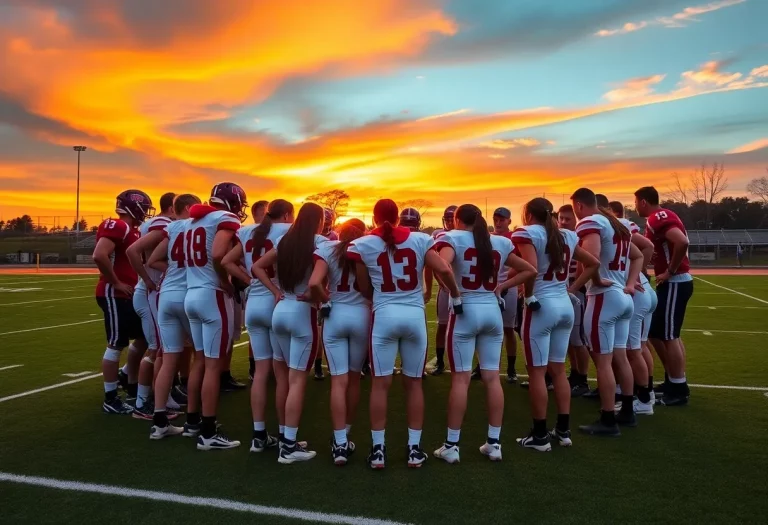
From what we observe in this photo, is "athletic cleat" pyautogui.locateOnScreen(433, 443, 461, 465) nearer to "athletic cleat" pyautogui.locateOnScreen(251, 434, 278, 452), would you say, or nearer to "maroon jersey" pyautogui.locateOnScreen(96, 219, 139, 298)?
"athletic cleat" pyautogui.locateOnScreen(251, 434, 278, 452)

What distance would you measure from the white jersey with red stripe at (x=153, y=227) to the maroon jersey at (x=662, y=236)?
527 centimetres

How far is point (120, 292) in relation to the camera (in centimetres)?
577

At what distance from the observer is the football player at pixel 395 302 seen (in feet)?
13.6

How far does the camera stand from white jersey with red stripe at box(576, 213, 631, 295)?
4.98 meters

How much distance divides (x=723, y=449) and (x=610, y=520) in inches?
74.1

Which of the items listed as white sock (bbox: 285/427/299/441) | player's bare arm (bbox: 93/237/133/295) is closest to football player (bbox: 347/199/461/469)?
white sock (bbox: 285/427/299/441)

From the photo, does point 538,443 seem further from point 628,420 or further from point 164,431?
point 164,431

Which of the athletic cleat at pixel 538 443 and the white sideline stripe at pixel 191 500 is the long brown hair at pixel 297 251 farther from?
the athletic cleat at pixel 538 443

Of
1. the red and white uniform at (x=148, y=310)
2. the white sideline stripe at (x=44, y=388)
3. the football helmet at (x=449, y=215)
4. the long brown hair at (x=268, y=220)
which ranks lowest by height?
the white sideline stripe at (x=44, y=388)

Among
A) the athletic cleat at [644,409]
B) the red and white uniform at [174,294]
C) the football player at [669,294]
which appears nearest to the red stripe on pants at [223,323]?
the red and white uniform at [174,294]

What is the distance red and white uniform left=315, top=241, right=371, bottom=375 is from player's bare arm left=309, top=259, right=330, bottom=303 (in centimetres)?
5

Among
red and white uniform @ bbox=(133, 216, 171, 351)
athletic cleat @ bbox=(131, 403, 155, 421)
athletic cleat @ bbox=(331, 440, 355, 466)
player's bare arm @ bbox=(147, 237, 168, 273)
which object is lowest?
athletic cleat @ bbox=(131, 403, 155, 421)

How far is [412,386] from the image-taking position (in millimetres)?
4285

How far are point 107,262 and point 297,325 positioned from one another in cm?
246
